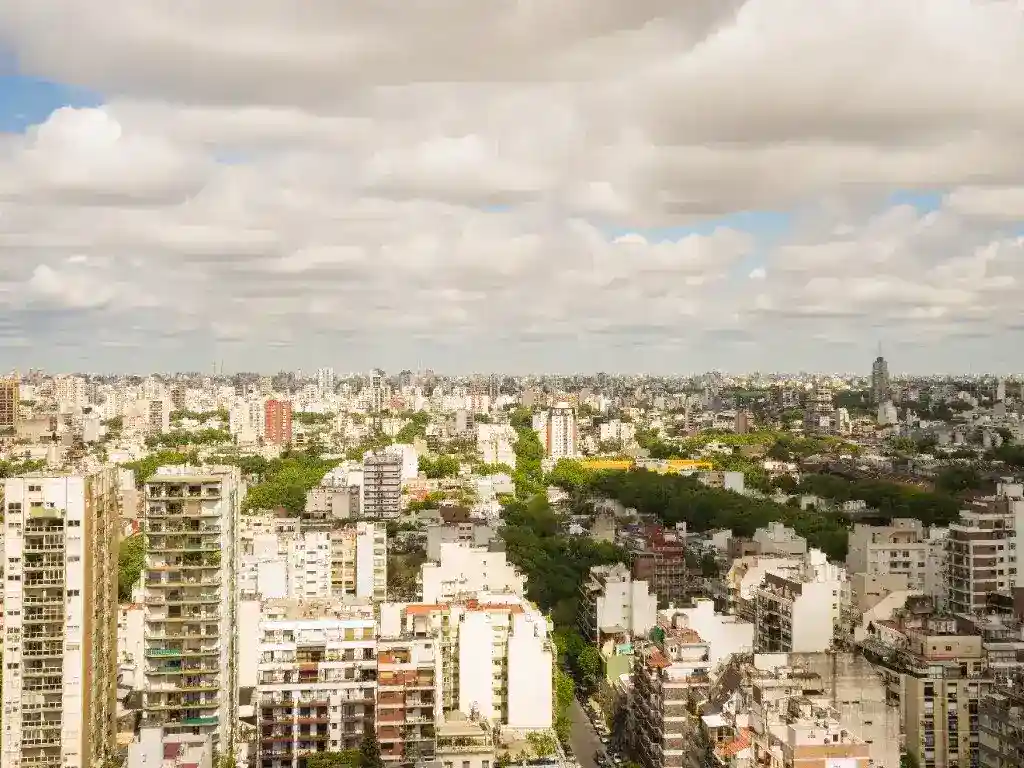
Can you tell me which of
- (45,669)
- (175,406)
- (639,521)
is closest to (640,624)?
(45,669)

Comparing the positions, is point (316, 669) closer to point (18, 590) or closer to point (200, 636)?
point (200, 636)

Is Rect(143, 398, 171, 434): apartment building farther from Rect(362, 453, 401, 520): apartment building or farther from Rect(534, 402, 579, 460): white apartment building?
Rect(362, 453, 401, 520): apartment building

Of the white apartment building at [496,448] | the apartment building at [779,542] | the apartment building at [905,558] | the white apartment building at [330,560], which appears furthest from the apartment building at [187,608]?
the white apartment building at [496,448]

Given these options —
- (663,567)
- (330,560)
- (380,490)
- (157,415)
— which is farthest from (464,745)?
(157,415)

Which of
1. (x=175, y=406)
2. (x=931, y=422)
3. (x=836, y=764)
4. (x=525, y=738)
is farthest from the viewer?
(x=175, y=406)

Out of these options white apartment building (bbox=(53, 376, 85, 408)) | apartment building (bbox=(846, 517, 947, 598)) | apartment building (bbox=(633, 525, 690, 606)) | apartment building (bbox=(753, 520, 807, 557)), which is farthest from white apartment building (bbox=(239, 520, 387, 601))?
white apartment building (bbox=(53, 376, 85, 408))

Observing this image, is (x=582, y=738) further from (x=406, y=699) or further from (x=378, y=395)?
(x=378, y=395)
